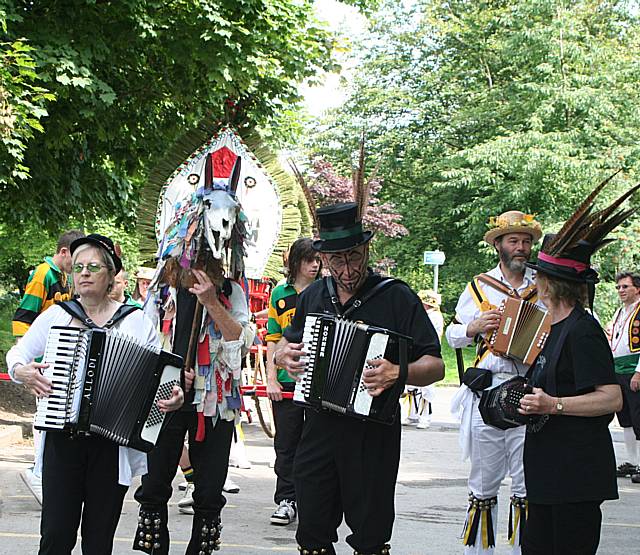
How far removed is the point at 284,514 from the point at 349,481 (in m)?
3.17

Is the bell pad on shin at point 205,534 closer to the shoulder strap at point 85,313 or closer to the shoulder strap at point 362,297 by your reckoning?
the shoulder strap at point 85,313

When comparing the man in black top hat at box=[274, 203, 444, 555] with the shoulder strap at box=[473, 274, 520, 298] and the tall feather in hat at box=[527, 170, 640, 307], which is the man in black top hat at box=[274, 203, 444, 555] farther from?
the shoulder strap at box=[473, 274, 520, 298]

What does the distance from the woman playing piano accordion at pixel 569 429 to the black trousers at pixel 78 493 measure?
6.55 feet

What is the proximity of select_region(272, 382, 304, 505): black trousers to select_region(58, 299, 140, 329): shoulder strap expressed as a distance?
3.02m

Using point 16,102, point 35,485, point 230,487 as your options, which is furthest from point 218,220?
point 16,102

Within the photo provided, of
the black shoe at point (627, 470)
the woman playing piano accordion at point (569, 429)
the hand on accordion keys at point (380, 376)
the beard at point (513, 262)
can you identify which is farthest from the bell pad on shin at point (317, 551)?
the black shoe at point (627, 470)

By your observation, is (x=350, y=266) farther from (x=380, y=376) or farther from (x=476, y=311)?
(x=476, y=311)

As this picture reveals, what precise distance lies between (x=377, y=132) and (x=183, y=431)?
32979 mm

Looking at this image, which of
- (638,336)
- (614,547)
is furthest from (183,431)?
(638,336)

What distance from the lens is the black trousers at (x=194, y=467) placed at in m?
5.79

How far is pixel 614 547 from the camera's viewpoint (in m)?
7.71

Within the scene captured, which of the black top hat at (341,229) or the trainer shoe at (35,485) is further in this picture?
the trainer shoe at (35,485)

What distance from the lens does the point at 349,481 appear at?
4.93 metres

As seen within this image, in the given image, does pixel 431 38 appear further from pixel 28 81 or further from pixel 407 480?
pixel 407 480
